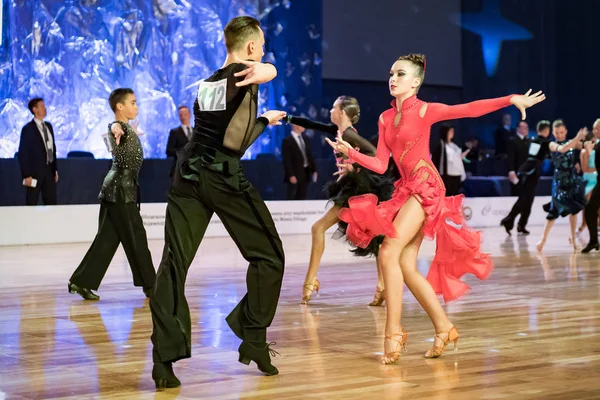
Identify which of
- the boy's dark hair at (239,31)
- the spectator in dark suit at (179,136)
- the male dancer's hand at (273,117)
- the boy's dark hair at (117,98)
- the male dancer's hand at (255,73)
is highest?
the boy's dark hair at (239,31)


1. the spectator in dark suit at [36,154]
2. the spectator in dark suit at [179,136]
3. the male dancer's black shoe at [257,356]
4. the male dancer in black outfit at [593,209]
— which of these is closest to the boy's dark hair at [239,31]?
the male dancer's black shoe at [257,356]

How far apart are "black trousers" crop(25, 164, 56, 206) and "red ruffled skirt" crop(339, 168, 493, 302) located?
8399 millimetres

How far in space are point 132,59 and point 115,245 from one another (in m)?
10.7

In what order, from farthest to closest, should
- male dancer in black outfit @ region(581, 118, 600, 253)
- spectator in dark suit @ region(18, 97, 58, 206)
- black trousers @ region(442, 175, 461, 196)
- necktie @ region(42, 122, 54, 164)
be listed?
black trousers @ region(442, 175, 461, 196), necktie @ region(42, 122, 54, 164), spectator in dark suit @ region(18, 97, 58, 206), male dancer in black outfit @ region(581, 118, 600, 253)

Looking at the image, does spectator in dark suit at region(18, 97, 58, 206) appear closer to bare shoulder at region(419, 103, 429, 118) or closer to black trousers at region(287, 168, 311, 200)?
black trousers at region(287, 168, 311, 200)

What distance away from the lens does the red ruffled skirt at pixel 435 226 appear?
498 centimetres

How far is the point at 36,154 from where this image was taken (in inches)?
497

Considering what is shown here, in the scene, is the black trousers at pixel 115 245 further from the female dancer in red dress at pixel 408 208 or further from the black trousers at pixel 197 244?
the black trousers at pixel 197 244

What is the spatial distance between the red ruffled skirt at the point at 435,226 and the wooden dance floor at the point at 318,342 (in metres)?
0.41

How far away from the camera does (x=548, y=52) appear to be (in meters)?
23.3

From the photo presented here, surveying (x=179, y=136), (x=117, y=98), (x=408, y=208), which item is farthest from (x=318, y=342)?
(x=179, y=136)

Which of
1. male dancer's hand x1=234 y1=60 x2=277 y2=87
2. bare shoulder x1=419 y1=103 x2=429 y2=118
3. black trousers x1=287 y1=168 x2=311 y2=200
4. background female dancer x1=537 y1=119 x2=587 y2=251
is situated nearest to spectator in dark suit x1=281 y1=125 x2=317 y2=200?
black trousers x1=287 y1=168 x2=311 y2=200

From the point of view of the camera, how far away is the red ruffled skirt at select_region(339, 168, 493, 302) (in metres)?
4.98

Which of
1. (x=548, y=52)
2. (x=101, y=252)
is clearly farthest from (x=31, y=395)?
(x=548, y=52)
